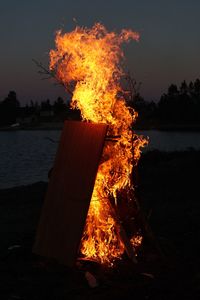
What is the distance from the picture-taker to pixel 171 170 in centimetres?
1859

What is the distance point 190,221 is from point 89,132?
4.17m

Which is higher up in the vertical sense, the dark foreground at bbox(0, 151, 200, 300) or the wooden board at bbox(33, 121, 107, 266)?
the wooden board at bbox(33, 121, 107, 266)

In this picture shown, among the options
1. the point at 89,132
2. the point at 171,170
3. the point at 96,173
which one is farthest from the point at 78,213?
the point at 171,170

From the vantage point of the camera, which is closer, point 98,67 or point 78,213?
point 78,213

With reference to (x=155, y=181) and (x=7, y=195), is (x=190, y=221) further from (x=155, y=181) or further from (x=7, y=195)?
(x=7, y=195)

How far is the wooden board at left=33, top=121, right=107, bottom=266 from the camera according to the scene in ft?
24.2

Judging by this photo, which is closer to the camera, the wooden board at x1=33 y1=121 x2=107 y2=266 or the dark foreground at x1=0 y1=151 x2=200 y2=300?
the dark foreground at x1=0 y1=151 x2=200 y2=300

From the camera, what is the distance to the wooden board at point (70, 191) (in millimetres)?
7379

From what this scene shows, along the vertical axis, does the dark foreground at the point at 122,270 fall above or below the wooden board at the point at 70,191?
below

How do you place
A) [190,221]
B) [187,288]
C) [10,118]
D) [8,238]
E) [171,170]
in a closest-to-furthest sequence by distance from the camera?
[187,288], [8,238], [190,221], [171,170], [10,118]

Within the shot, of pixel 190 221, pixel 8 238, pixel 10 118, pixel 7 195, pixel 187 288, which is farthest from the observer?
pixel 10 118

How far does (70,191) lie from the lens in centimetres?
758

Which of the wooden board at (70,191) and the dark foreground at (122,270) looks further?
the wooden board at (70,191)

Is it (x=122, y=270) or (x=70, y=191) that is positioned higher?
(x=70, y=191)
